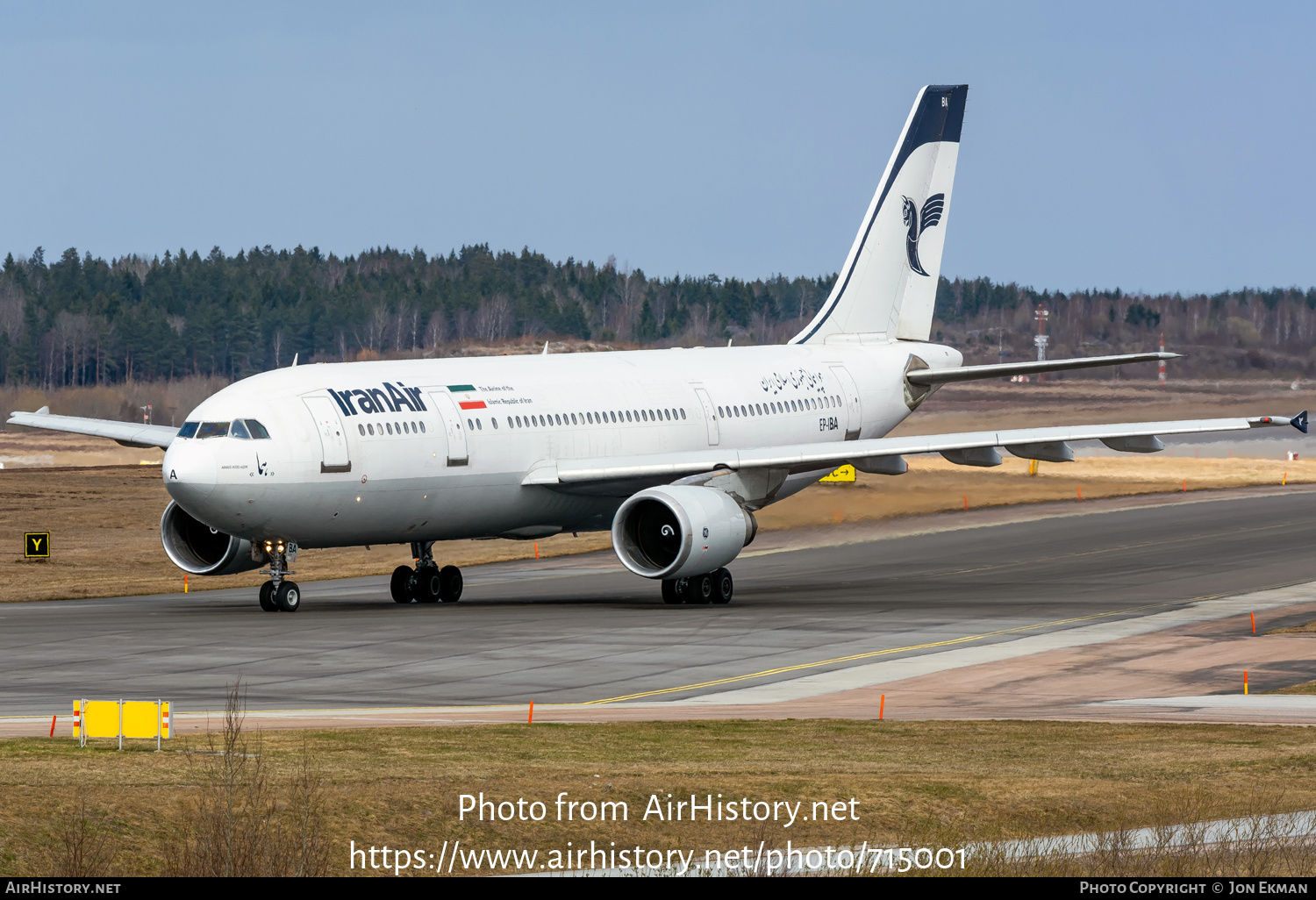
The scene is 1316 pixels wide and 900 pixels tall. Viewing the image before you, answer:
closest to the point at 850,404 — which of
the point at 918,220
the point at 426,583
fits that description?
the point at 918,220

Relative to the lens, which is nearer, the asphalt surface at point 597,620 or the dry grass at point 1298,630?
the asphalt surface at point 597,620

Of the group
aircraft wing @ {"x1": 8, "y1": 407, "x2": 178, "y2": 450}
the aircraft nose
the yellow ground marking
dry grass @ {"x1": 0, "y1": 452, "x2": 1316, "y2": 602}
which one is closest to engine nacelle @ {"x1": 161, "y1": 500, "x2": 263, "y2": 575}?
aircraft wing @ {"x1": 8, "y1": 407, "x2": 178, "y2": 450}

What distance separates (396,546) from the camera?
61.3 m

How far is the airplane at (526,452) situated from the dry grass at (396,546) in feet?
27.3

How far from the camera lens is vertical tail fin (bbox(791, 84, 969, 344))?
5116 cm

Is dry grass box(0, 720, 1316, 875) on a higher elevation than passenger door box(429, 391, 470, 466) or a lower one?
lower

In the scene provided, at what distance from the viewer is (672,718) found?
2391cm

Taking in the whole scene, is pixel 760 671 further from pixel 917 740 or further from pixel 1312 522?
pixel 1312 522

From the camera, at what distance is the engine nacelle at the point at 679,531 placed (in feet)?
122

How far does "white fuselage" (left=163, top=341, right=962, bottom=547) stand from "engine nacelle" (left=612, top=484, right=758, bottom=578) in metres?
2.81

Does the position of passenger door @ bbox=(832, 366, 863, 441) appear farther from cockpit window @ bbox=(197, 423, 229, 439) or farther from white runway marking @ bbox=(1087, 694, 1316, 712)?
white runway marking @ bbox=(1087, 694, 1316, 712)

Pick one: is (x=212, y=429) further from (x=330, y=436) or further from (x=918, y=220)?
(x=918, y=220)

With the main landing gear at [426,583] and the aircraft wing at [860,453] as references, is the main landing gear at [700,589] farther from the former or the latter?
the main landing gear at [426,583]

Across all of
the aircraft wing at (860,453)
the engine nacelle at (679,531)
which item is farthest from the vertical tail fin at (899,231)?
the engine nacelle at (679,531)
